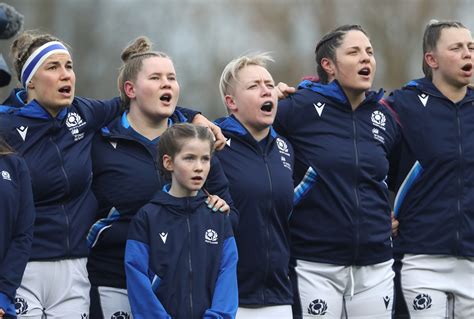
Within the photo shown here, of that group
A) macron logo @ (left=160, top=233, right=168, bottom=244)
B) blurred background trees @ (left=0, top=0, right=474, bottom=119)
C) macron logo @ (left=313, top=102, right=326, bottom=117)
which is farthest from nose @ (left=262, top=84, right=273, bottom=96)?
blurred background trees @ (left=0, top=0, right=474, bottom=119)

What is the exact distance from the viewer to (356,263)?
27.6 ft

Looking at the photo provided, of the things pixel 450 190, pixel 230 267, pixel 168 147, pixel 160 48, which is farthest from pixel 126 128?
pixel 160 48

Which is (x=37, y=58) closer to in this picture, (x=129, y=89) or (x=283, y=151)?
(x=129, y=89)

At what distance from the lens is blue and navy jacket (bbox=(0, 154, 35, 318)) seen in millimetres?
7227

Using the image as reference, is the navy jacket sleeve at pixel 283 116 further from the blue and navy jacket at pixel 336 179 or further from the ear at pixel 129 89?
the ear at pixel 129 89

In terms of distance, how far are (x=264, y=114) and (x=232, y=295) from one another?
4.15ft

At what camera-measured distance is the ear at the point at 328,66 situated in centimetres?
877

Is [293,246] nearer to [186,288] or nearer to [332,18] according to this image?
[186,288]

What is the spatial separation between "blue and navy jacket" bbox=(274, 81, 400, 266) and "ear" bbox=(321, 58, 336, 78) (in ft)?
0.54

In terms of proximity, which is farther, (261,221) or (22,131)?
(261,221)

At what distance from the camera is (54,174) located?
766 cm

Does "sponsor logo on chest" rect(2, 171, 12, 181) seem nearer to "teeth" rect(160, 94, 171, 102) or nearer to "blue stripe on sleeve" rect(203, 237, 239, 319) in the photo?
"teeth" rect(160, 94, 171, 102)

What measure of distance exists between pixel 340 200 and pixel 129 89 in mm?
1505

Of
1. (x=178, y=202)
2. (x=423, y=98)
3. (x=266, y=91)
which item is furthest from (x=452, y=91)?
(x=178, y=202)
